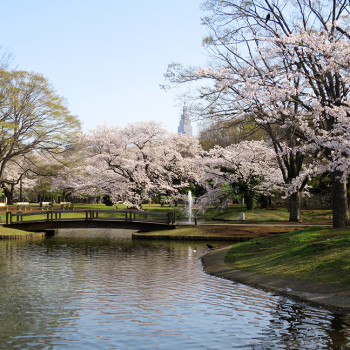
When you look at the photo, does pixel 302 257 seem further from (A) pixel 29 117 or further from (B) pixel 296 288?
(A) pixel 29 117

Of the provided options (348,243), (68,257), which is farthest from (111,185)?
(348,243)

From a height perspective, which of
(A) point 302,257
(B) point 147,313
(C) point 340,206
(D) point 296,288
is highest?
(C) point 340,206

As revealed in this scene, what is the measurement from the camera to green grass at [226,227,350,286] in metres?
15.2

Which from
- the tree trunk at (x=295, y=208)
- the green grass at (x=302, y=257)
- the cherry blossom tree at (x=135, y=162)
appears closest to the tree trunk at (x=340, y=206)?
the green grass at (x=302, y=257)

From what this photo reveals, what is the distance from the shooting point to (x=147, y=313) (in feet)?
39.7

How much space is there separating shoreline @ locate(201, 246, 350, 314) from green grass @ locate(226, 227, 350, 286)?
0.39 metres

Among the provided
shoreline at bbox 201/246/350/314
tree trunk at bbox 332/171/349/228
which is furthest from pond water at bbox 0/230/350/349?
tree trunk at bbox 332/171/349/228

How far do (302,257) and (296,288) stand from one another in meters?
3.28

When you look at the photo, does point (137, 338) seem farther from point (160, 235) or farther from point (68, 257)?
point (160, 235)

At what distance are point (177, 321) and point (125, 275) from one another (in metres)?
7.29

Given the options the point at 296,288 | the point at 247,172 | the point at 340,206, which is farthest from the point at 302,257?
the point at 247,172

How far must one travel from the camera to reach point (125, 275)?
60.1ft

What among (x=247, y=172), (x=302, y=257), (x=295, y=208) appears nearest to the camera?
(x=302, y=257)

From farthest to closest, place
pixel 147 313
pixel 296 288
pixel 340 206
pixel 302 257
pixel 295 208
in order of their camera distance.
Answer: pixel 295 208 → pixel 340 206 → pixel 302 257 → pixel 296 288 → pixel 147 313
